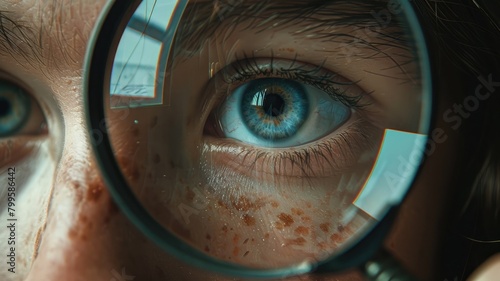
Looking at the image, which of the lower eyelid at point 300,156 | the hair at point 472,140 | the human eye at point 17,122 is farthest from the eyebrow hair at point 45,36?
the hair at point 472,140

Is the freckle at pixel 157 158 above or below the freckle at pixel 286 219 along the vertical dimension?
above

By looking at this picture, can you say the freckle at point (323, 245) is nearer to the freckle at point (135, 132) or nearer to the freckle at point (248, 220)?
the freckle at point (248, 220)

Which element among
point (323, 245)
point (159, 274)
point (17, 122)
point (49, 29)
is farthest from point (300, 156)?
point (17, 122)

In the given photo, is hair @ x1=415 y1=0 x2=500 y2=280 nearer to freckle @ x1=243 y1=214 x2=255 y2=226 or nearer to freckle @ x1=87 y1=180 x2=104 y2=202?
freckle @ x1=243 y1=214 x2=255 y2=226

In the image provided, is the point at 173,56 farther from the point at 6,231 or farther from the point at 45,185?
the point at 6,231

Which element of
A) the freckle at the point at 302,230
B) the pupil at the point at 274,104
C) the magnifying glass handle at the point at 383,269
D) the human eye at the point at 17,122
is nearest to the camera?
the magnifying glass handle at the point at 383,269

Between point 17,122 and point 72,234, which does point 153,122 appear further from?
point 17,122

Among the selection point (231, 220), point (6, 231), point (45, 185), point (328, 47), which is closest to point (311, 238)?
point (231, 220)
